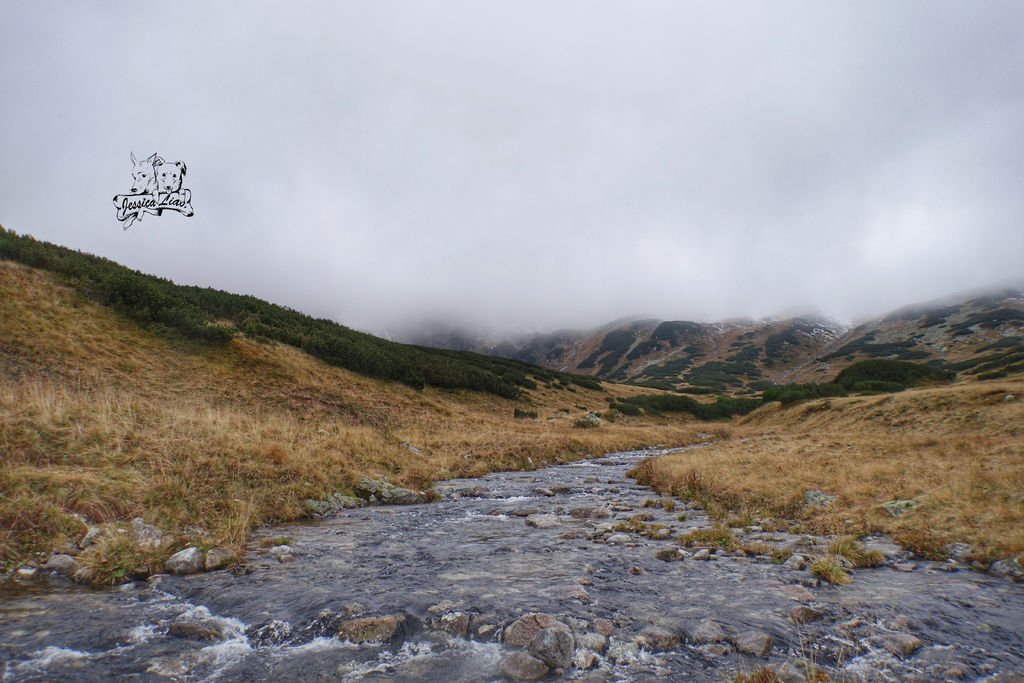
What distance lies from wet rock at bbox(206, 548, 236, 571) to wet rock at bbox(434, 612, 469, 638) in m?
4.57

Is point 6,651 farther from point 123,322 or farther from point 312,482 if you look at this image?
point 123,322

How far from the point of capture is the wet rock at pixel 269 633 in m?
6.04

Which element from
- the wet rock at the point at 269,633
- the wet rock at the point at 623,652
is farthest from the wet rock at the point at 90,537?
the wet rock at the point at 623,652

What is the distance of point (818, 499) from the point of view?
528 inches

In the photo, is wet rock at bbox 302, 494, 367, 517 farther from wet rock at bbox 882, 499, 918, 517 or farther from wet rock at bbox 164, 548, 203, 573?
wet rock at bbox 882, 499, 918, 517

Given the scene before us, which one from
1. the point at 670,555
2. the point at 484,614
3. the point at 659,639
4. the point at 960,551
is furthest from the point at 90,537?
the point at 960,551

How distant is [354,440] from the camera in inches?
834

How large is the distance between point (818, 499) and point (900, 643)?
8718mm

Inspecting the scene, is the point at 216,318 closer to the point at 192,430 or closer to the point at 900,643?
the point at 192,430

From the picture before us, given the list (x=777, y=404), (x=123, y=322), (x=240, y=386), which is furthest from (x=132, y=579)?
(x=777, y=404)

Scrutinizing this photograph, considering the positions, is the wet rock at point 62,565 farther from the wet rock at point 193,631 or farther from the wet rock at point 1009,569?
the wet rock at point 1009,569

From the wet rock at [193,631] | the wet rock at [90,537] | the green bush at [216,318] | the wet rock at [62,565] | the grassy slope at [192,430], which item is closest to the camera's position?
the wet rock at [193,631]

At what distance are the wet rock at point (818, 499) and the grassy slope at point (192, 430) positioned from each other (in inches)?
502

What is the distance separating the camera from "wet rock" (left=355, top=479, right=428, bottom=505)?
52.7 ft
